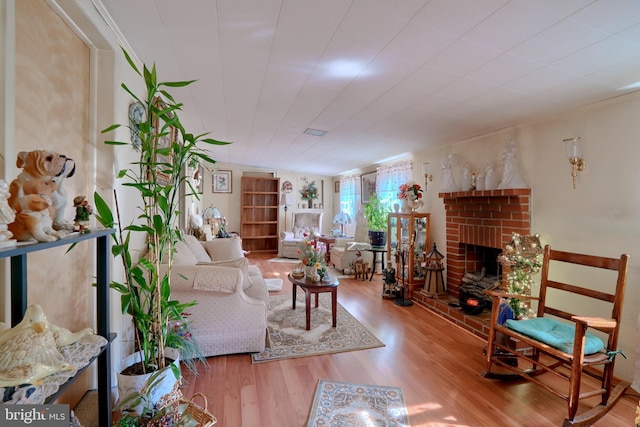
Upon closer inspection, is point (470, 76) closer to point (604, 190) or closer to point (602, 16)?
point (602, 16)

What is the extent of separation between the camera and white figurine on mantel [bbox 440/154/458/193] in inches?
141

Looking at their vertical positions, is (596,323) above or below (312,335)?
above

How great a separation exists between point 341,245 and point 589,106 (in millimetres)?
4328

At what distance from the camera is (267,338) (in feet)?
8.46

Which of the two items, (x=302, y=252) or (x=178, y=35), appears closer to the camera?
(x=178, y=35)

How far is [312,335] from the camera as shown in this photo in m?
2.83

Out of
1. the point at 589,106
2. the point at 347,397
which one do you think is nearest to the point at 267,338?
the point at 347,397

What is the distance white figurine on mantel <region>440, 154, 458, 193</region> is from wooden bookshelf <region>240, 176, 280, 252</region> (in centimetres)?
465

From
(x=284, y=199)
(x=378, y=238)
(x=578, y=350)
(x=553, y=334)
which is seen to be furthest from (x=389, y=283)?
(x=284, y=199)

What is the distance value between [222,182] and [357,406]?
6.41 m

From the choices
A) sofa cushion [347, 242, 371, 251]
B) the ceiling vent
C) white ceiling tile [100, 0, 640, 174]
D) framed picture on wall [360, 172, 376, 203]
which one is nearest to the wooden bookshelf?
framed picture on wall [360, 172, 376, 203]

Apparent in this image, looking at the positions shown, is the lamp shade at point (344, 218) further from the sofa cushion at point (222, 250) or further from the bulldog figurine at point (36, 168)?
the bulldog figurine at point (36, 168)

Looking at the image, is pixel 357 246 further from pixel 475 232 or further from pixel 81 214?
pixel 81 214

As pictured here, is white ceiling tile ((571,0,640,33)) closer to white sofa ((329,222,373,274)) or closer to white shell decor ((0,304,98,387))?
white shell decor ((0,304,98,387))
